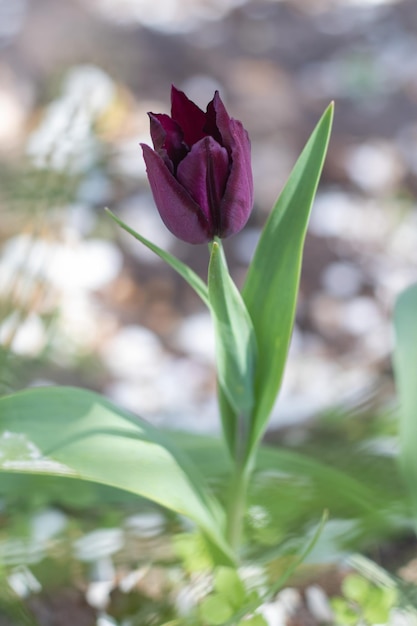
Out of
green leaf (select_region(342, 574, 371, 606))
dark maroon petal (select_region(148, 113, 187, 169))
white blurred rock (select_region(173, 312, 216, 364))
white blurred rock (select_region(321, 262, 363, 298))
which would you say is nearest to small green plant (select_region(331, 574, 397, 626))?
green leaf (select_region(342, 574, 371, 606))

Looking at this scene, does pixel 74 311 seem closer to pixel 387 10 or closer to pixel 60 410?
pixel 60 410

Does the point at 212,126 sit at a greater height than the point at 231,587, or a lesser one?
greater

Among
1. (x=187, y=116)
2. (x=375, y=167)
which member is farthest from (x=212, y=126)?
(x=375, y=167)

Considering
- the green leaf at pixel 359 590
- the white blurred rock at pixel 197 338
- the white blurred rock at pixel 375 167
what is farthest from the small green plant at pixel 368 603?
the white blurred rock at pixel 375 167

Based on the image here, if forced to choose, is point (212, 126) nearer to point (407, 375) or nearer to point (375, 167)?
point (407, 375)

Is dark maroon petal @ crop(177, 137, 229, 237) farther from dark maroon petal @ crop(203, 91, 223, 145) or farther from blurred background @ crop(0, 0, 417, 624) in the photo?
blurred background @ crop(0, 0, 417, 624)

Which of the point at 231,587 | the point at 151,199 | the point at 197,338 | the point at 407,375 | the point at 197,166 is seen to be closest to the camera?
the point at 197,166

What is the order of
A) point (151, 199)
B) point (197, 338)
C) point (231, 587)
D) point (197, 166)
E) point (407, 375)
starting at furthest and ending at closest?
point (151, 199)
point (197, 338)
point (407, 375)
point (231, 587)
point (197, 166)
